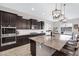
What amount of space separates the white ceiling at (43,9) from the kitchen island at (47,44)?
37 cm

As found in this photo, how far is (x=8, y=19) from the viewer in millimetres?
1423

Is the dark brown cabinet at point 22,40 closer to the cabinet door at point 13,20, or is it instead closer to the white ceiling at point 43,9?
the cabinet door at point 13,20

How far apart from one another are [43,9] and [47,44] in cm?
62

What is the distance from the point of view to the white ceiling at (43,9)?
1.41 meters

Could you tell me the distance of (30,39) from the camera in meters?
1.50

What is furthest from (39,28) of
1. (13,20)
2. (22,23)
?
(13,20)

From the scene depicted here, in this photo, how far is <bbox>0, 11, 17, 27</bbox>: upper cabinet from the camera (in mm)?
1323

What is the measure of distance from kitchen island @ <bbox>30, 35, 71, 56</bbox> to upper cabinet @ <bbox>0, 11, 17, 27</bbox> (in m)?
0.43

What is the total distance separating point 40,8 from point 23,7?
290 millimetres

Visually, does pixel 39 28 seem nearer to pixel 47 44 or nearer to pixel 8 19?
pixel 47 44

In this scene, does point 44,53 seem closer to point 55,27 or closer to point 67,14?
point 55,27

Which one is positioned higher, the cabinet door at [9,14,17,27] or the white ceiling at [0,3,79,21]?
the white ceiling at [0,3,79,21]

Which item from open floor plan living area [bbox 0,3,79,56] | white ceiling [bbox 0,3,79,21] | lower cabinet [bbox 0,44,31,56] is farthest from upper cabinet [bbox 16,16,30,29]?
lower cabinet [bbox 0,44,31,56]

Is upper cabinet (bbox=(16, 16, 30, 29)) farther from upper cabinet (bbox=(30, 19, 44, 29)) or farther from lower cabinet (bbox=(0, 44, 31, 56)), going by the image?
lower cabinet (bbox=(0, 44, 31, 56))
